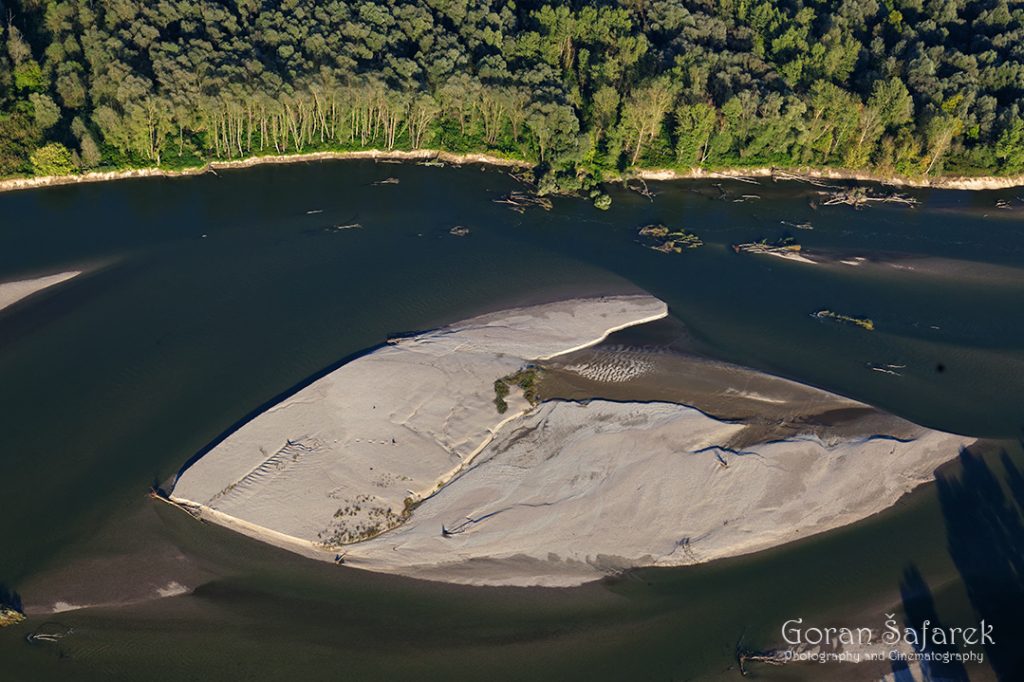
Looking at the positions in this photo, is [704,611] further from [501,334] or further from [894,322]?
[894,322]

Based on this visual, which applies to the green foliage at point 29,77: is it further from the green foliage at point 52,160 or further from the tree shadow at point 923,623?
the tree shadow at point 923,623

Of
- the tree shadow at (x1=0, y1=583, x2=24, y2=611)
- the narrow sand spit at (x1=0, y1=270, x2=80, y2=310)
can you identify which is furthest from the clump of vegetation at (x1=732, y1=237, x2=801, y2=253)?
the tree shadow at (x1=0, y1=583, x2=24, y2=611)

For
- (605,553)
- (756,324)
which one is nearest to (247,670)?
(605,553)

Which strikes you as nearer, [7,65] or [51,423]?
[51,423]

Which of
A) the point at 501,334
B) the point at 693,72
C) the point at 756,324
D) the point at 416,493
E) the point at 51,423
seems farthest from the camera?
the point at 693,72

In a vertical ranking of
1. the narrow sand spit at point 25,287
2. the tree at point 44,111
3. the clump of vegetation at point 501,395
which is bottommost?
the clump of vegetation at point 501,395

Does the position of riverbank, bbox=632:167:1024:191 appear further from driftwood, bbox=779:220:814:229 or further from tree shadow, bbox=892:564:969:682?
tree shadow, bbox=892:564:969:682

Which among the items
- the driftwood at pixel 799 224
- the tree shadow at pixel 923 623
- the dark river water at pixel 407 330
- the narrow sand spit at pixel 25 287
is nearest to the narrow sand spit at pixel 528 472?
the dark river water at pixel 407 330
